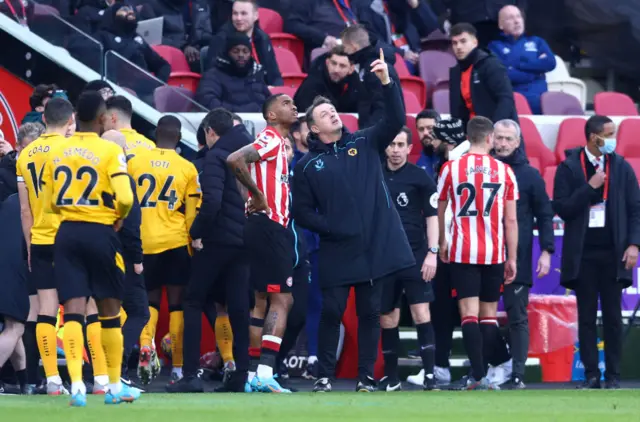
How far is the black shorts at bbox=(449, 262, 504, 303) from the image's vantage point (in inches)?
418

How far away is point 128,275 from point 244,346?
41.4 inches

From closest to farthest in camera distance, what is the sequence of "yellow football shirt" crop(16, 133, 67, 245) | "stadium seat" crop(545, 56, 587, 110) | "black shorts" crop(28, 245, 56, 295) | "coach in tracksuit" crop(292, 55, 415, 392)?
"yellow football shirt" crop(16, 133, 67, 245)
"black shorts" crop(28, 245, 56, 295)
"coach in tracksuit" crop(292, 55, 415, 392)
"stadium seat" crop(545, 56, 587, 110)

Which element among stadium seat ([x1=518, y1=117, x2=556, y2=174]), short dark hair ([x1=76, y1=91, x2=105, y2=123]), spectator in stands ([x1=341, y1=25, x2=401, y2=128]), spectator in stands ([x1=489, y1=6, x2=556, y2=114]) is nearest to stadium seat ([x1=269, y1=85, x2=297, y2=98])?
spectator in stands ([x1=341, y1=25, x2=401, y2=128])

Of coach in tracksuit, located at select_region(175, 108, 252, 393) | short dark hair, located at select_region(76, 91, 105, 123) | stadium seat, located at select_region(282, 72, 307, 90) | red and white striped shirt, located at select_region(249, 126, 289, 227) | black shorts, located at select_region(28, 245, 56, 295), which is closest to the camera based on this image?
short dark hair, located at select_region(76, 91, 105, 123)

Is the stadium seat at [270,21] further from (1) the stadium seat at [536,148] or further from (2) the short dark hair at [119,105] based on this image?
(2) the short dark hair at [119,105]

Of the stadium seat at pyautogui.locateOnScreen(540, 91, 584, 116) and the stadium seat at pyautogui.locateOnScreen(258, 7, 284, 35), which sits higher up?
the stadium seat at pyautogui.locateOnScreen(258, 7, 284, 35)

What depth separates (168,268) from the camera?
36.3 feet

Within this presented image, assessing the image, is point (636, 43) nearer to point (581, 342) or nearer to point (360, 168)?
point (581, 342)

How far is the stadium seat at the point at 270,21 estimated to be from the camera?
16.4m

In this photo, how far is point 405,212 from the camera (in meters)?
11.0

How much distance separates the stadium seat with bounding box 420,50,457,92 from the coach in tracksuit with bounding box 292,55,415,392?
6.21 metres

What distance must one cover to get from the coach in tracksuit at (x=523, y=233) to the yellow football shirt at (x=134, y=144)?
276cm

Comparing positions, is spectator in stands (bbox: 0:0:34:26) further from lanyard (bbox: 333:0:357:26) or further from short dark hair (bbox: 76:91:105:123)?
short dark hair (bbox: 76:91:105:123)

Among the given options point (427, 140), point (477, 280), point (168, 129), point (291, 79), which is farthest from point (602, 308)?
point (291, 79)
